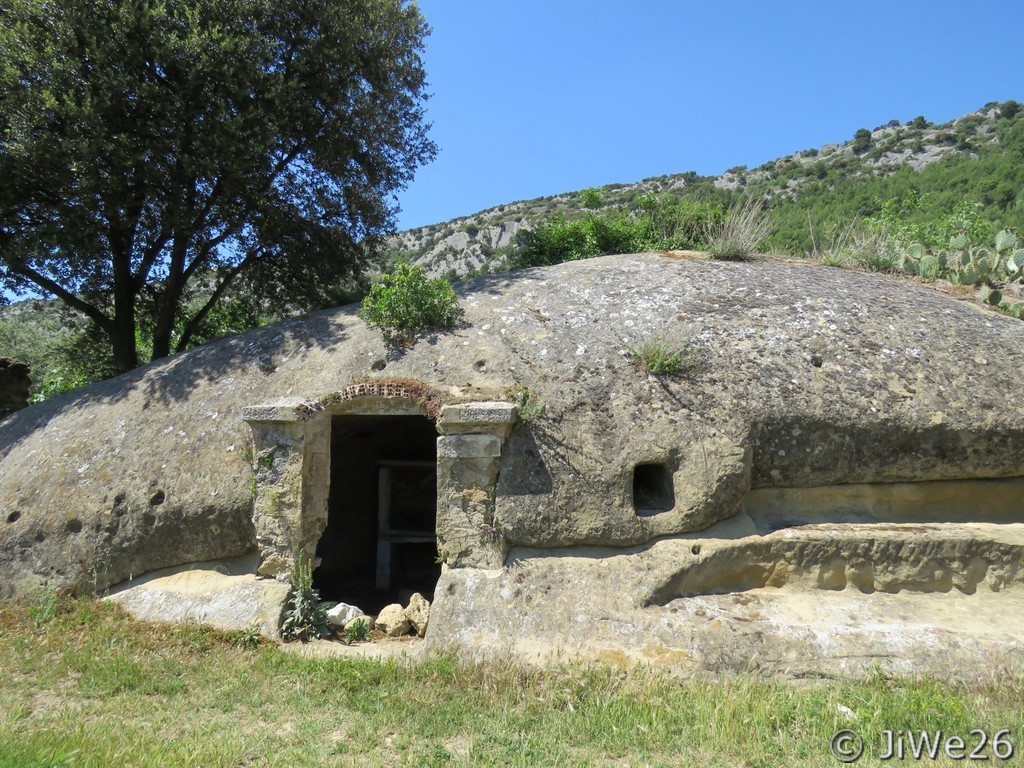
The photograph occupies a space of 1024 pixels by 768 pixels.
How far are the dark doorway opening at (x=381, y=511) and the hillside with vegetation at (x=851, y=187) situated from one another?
36.5ft

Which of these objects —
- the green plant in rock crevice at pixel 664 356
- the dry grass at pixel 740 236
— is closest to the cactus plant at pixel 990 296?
the dry grass at pixel 740 236

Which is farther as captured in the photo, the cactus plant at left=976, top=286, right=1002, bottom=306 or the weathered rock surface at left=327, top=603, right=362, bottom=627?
the cactus plant at left=976, top=286, right=1002, bottom=306

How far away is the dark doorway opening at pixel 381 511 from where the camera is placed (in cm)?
1054

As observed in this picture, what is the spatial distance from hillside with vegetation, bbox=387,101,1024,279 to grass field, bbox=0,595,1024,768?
16.8 metres

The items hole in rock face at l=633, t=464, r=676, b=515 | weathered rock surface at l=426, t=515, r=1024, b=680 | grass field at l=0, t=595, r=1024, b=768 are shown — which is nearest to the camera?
grass field at l=0, t=595, r=1024, b=768

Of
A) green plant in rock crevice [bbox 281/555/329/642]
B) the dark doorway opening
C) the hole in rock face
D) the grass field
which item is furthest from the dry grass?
green plant in rock crevice [bbox 281/555/329/642]

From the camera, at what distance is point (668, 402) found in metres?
7.15

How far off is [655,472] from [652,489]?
18 cm

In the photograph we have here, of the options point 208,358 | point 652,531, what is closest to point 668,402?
point 652,531

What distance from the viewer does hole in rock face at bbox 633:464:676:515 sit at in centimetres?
696

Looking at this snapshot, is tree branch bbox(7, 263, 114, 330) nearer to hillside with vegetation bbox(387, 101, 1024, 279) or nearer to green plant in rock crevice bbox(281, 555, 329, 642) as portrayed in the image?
green plant in rock crevice bbox(281, 555, 329, 642)

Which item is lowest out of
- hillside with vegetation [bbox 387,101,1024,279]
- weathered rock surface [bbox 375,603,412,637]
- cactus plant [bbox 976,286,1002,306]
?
weathered rock surface [bbox 375,603,412,637]

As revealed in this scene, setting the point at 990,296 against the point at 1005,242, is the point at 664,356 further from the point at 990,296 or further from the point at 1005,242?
the point at 1005,242

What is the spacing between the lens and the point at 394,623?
721 centimetres
